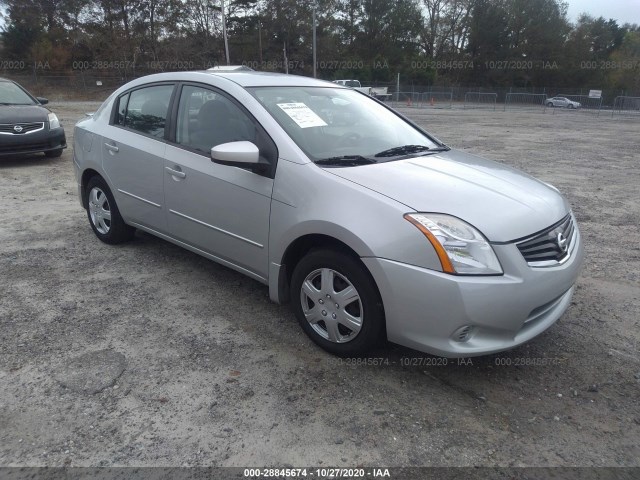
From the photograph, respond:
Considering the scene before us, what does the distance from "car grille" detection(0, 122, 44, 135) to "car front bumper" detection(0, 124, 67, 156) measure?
59mm

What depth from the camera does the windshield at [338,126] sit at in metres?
3.33

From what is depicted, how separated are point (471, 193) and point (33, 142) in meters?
8.86

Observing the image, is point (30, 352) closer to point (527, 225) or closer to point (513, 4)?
point (527, 225)

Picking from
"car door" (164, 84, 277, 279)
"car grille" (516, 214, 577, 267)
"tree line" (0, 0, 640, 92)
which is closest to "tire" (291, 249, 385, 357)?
"car door" (164, 84, 277, 279)

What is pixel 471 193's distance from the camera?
2906 mm

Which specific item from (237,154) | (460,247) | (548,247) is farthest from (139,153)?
(548,247)

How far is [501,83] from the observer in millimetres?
61938

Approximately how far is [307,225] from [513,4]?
69760mm

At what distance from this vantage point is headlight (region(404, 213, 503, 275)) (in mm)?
2537

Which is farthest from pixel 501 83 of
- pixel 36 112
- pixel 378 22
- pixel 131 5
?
pixel 36 112

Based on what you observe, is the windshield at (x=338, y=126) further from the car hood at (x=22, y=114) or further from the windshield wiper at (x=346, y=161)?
the car hood at (x=22, y=114)

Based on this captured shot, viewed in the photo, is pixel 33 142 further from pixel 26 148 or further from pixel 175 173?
pixel 175 173

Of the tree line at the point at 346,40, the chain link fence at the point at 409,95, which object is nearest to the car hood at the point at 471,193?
the chain link fence at the point at 409,95

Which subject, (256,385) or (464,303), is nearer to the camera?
(464,303)
